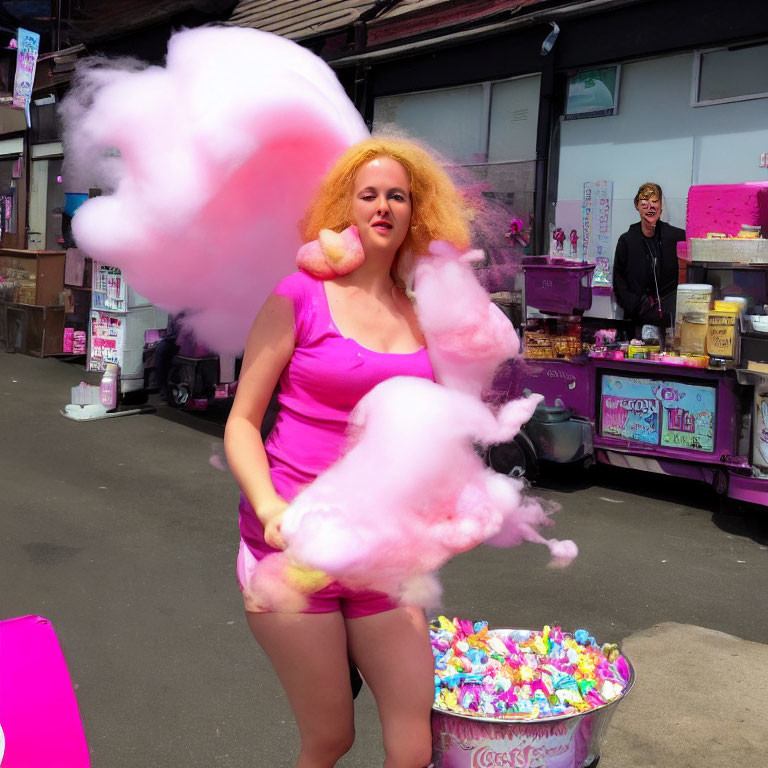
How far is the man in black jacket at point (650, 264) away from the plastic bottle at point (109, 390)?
4877mm

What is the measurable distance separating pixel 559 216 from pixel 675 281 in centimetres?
205

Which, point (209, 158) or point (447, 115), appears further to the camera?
point (447, 115)

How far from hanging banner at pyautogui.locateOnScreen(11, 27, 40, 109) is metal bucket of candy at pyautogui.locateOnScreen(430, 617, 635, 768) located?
52.1ft

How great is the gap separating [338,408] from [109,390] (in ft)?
24.5

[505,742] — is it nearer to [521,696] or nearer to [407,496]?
[521,696]

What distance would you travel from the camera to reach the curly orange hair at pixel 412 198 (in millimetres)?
2227

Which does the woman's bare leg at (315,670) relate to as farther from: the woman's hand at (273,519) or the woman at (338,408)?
the woman's hand at (273,519)

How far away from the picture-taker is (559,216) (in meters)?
9.62

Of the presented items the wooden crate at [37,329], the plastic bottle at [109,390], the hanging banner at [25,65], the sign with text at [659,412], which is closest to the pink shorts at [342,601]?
the sign with text at [659,412]

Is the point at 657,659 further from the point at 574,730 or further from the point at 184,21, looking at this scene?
the point at 184,21

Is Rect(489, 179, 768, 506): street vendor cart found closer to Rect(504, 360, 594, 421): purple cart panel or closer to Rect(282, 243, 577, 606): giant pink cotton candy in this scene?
Rect(504, 360, 594, 421): purple cart panel

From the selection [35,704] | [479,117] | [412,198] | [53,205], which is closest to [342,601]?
[35,704]

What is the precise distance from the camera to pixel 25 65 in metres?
16.1

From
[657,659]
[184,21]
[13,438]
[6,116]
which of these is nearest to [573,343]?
[657,659]
